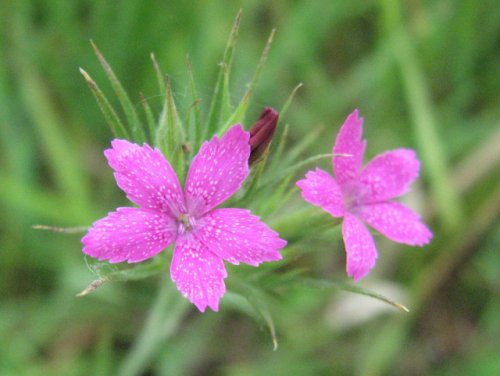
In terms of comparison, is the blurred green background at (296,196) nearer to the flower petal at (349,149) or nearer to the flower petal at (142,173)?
the flower petal at (349,149)

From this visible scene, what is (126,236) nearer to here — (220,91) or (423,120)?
(220,91)

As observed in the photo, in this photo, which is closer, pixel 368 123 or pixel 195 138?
pixel 195 138

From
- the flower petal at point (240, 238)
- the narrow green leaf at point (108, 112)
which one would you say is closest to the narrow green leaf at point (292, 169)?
the flower petal at point (240, 238)

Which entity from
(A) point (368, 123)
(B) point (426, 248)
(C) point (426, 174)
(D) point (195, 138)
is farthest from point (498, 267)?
(D) point (195, 138)

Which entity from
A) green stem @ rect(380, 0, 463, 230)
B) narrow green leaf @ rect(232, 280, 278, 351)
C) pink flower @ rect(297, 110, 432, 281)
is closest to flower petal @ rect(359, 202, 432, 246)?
pink flower @ rect(297, 110, 432, 281)

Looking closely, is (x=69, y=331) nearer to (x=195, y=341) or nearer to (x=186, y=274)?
(x=195, y=341)

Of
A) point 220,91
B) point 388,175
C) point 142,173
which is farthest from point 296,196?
point 142,173

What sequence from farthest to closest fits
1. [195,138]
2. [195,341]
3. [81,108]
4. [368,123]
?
[368,123] → [81,108] → [195,341] → [195,138]
